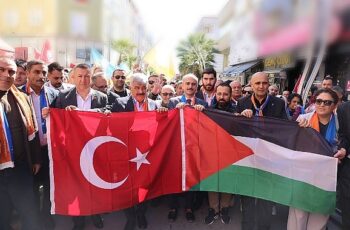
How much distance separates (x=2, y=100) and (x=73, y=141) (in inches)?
28.9

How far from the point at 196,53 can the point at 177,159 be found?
38.7 metres

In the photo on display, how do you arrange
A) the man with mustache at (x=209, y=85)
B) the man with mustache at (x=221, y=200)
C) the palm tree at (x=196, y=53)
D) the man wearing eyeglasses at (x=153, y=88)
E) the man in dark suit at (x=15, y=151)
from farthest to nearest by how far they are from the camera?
the palm tree at (x=196, y=53), the man wearing eyeglasses at (x=153, y=88), the man with mustache at (x=209, y=85), the man with mustache at (x=221, y=200), the man in dark suit at (x=15, y=151)

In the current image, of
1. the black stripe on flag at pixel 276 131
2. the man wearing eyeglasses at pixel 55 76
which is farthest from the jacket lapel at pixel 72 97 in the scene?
the black stripe on flag at pixel 276 131

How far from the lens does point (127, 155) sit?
3084 mm

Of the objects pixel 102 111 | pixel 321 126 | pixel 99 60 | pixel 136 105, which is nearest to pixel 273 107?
pixel 321 126

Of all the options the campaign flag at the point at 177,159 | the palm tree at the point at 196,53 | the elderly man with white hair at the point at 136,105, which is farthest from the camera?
the palm tree at the point at 196,53

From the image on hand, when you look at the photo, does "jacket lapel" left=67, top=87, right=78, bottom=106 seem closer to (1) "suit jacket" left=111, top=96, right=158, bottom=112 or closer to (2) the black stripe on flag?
(1) "suit jacket" left=111, top=96, right=158, bottom=112

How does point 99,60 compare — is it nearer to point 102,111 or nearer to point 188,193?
point 102,111

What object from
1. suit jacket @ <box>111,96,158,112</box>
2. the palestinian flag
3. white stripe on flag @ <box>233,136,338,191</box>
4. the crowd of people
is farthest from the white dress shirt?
white stripe on flag @ <box>233,136,338,191</box>

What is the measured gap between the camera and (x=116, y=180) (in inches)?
120

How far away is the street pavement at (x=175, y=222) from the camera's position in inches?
129

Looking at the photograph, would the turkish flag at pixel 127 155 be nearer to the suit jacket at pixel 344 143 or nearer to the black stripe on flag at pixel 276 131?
the black stripe on flag at pixel 276 131

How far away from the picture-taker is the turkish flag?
2.97 metres

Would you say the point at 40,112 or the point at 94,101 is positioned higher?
the point at 94,101
